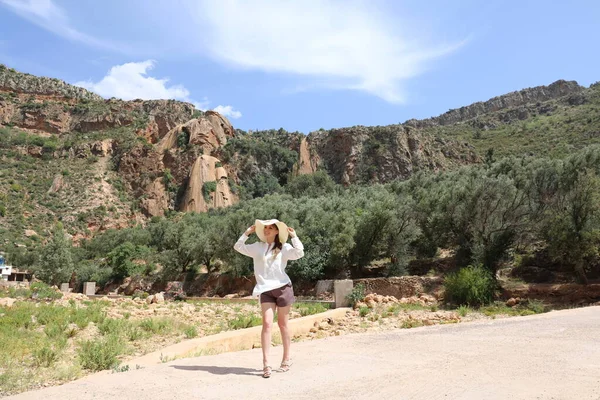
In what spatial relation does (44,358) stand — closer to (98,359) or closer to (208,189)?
(98,359)

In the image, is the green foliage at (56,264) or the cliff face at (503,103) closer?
the green foliage at (56,264)

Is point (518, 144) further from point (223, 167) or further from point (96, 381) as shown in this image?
point (96, 381)

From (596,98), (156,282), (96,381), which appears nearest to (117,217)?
(156,282)

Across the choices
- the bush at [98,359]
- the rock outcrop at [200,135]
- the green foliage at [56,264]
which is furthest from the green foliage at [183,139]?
the bush at [98,359]

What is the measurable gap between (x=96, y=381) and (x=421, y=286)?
59.4ft

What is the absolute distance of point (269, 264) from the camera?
5.38 m

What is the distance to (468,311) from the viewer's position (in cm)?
1491

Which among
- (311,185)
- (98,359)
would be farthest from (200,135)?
(98,359)

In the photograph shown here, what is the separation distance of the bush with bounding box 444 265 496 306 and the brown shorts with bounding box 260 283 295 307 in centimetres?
1290

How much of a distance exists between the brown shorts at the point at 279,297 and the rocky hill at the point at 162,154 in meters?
57.4

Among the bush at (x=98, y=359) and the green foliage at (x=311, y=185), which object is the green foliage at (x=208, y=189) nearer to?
the green foliage at (x=311, y=185)

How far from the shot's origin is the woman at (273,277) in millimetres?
5215

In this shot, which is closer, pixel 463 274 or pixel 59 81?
pixel 463 274

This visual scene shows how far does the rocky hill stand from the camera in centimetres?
6106
